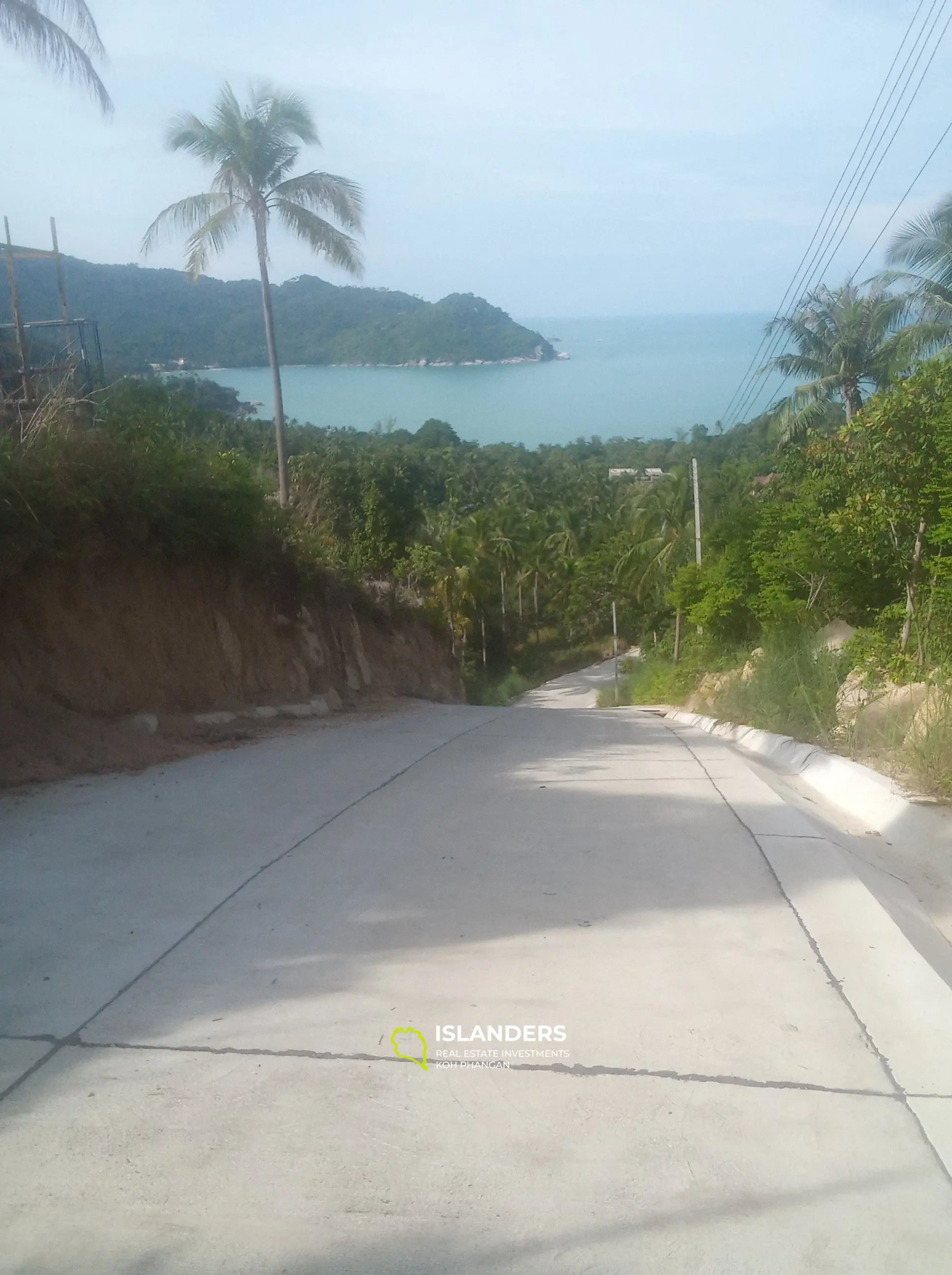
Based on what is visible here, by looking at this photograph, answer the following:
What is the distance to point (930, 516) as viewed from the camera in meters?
13.8

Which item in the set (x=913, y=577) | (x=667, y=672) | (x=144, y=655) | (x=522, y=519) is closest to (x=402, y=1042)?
(x=144, y=655)

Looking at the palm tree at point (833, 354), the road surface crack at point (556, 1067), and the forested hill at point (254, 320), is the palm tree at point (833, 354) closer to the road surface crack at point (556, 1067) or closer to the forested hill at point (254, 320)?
the forested hill at point (254, 320)

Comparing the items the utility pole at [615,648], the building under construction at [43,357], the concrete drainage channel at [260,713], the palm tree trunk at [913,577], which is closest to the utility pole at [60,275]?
the building under construction at [43,357]

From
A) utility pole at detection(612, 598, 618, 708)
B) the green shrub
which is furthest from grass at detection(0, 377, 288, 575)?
utility pole at detection(612, 598, 618, 708)

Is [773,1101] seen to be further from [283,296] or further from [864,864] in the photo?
[283,296]

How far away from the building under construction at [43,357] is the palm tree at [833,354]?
79.5ft

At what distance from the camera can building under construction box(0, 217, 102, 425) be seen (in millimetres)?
12367

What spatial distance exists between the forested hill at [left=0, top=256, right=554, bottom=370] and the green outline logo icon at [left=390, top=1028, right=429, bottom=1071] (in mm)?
15631

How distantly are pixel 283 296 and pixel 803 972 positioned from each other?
115ft

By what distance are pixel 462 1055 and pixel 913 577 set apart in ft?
37.6

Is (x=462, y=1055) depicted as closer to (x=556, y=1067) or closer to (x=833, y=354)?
(x=556, y=1067)

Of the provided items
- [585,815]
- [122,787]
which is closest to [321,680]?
[122,787]

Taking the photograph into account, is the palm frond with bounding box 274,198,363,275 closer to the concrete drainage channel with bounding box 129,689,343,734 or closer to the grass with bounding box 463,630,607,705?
the concrete drainage channel with bounding box 129,689,343,734

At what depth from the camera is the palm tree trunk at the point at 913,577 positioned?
1326cm
